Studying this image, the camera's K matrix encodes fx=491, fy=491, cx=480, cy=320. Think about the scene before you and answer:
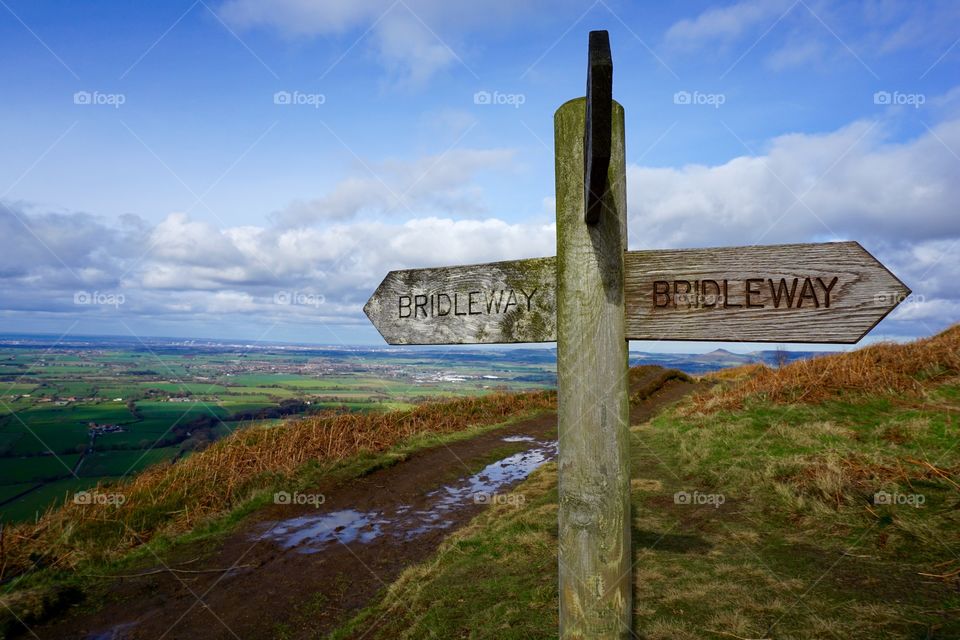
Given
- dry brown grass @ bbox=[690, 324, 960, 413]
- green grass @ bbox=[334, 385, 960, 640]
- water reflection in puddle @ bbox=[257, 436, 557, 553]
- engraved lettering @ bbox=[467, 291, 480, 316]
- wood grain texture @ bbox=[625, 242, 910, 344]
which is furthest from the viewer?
dry brown grass @ bbox=[690, 324, 960, 413]

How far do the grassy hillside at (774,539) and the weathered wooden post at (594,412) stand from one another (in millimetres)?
1484

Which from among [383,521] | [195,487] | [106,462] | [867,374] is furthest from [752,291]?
[106,462]

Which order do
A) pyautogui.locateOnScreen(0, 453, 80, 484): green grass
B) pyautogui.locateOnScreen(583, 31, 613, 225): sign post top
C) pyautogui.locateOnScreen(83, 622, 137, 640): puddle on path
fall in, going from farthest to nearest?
pyautogui.locateOnScreen(0, 453, 80, 484): green grass, pyautogui.locateOnScreen(83, 622, 137, 640): puddle on path, pyautogui.locateOnScreen(583, 31, 613, 225): sign post top

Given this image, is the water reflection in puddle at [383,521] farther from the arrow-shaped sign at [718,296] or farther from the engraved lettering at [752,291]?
the engraved lettering at [752,291]

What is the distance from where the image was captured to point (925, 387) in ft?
26.6

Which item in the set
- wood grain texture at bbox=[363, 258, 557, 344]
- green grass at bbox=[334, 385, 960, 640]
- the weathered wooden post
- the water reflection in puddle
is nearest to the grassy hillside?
green grass at bbox=[334, 385, 960, 640]

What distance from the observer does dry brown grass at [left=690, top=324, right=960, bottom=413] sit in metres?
8.52

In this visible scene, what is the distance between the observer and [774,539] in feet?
15.4

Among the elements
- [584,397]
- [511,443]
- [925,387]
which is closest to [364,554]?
[584,397]

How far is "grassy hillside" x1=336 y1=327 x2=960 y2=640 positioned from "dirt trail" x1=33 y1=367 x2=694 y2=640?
1.96 feet

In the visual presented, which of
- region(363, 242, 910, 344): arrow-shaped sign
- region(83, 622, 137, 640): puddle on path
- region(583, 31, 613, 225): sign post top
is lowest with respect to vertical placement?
region(83, 622, 137, 640): puddle on path

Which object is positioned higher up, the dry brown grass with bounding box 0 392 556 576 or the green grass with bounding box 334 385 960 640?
the green grass with bounding box 334 385 960 640

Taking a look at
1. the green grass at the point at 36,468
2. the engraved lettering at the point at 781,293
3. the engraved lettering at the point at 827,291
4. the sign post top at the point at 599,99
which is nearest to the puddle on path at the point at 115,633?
the sign post top at the point at 599,99

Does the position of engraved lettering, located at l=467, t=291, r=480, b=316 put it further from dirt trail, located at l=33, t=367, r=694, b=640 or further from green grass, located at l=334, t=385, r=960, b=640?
dirt trail, located at l=33, t=367, r=694, b=640
